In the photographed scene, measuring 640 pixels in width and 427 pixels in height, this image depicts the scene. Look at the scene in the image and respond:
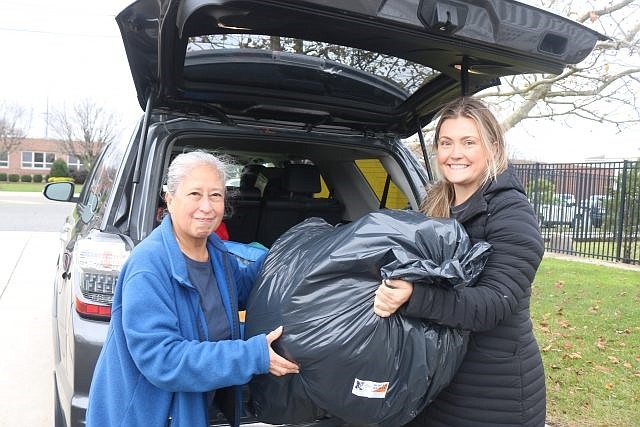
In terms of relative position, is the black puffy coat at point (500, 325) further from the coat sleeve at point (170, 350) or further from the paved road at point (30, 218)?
the paved road at point (30, 218)

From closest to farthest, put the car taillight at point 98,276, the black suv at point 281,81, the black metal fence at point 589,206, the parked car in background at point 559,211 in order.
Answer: the black suv at point 281,81 < the car taillight at point 98,276 < the black metal fence at point 589,206 < the parked car in background at point 559,211

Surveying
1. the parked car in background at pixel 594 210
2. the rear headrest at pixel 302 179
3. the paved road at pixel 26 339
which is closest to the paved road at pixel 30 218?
the paved road at pixel 26 339

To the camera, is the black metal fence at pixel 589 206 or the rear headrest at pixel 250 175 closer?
the rear headrest at pixel 250 175

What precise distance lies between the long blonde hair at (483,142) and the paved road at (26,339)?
283 cm

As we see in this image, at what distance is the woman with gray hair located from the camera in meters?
1.41

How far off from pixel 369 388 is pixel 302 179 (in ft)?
8.77

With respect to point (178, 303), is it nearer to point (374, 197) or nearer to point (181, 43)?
point (181, 43)

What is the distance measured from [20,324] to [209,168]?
4.55m

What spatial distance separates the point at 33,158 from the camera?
4962 centimetres

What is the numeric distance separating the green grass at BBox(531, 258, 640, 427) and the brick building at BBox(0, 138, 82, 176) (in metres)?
48.0

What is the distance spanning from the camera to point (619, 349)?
450 centimetres

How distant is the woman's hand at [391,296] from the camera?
1.39 metres

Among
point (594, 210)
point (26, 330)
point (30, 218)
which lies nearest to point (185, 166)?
point (26, 330)

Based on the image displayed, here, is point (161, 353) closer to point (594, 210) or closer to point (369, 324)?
point (369, 324)
